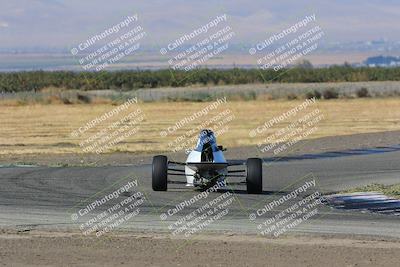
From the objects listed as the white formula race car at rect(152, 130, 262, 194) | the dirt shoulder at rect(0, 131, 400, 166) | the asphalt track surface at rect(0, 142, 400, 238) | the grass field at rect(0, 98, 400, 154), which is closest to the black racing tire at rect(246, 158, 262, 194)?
the white formula race car at rect(152, 130, 262, 194)

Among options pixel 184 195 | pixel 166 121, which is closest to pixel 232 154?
pixel 184 195

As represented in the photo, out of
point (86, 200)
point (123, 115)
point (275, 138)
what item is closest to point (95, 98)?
point (123, 115)

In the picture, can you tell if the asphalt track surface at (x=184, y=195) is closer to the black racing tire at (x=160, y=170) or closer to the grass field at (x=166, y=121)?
the black racing tire at (x=160, y=170)

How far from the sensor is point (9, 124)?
51.2m

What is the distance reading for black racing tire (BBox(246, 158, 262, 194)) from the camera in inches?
903

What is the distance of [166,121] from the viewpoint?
5203cm

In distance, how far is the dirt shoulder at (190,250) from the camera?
565 inches

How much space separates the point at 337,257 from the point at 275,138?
27016 mm

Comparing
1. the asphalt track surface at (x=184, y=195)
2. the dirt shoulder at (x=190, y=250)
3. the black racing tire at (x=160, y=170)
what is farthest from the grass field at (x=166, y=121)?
the dirt shoulder at (x=190, y=250)

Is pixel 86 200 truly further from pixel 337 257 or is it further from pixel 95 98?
pixel 95 98

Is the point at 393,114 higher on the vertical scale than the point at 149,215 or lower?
lower

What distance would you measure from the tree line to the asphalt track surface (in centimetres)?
6962

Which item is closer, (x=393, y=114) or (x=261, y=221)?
(x=261, y=221)

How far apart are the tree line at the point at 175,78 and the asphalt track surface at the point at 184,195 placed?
69620 mm
